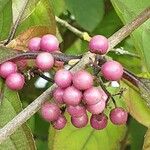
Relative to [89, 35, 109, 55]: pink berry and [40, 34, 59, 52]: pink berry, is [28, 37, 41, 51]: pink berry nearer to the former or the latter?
[40, 34, 59, 52]: pink berry

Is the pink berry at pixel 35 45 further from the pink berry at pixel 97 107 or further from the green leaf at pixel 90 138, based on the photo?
the green leaf at pixel 90 138

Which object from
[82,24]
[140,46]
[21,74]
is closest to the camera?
[21,74]

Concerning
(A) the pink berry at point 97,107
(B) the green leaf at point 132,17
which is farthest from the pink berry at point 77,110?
(B) the green leaf at point 132,17

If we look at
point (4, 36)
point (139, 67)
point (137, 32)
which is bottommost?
point (139, 67)

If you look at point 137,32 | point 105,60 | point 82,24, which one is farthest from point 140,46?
point 82,24

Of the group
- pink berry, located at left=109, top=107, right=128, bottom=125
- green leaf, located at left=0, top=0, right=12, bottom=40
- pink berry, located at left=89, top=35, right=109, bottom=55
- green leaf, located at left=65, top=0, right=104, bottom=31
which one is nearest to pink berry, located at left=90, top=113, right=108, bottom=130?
pink berry, located at left=109, top=107, right=128, bottom=125

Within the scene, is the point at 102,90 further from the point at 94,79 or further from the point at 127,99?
the point at 127,99
